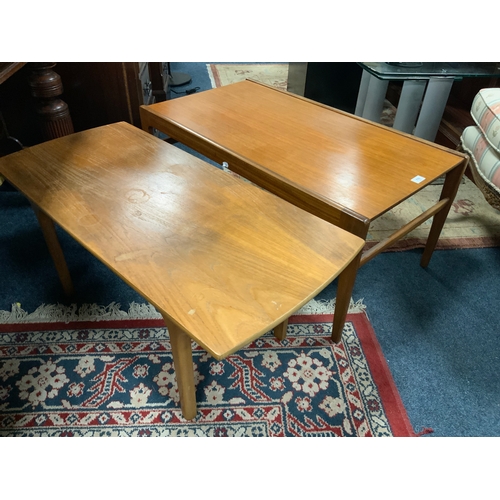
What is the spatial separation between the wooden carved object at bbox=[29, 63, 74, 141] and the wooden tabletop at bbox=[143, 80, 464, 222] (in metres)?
0.36

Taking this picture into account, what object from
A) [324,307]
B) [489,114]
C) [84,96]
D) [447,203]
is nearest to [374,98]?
[489,114]

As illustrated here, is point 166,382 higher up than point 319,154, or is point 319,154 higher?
point 319,154

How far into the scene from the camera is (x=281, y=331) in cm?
112

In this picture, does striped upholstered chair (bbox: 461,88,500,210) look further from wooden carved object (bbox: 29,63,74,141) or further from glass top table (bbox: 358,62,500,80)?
wooden carved object (bbox: 29,63,74,141)

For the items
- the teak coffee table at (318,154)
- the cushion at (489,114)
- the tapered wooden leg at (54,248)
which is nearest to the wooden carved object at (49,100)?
the teak coffee table at (318,154)

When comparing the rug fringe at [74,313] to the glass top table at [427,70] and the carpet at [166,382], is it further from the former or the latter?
the glass top table at [427,70]

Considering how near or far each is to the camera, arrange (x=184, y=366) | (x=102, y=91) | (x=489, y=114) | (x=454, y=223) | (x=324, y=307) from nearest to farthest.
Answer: (x=184, y=366), (x=324, y=307), (x=489, y=114), (x=454, y=223), (x=102, y=91)

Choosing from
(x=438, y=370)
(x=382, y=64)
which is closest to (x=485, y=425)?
(x=438, y=370)

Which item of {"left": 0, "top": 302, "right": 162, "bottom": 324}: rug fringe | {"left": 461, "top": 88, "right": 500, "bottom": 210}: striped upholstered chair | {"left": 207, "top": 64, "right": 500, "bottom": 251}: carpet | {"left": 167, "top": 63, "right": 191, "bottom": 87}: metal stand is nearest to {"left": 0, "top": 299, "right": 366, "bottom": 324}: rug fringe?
{"left": 0, "top": 302, "right": 162, "bottom": 324}: rug fringe

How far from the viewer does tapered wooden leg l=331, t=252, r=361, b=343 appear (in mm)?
992

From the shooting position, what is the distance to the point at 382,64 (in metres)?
1.56

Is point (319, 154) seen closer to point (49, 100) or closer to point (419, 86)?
point (419, 86)

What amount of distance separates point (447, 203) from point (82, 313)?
112cm

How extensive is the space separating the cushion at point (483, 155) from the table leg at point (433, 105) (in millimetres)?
257
